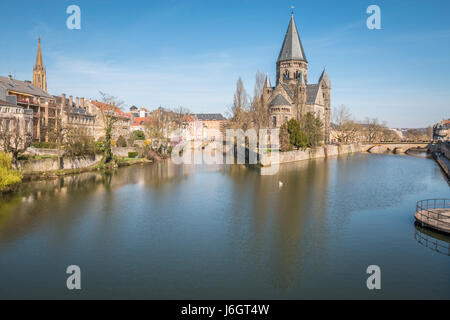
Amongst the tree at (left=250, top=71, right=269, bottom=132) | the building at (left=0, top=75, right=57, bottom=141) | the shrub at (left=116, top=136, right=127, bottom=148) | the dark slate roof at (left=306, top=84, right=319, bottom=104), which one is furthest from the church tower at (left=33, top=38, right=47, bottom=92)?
the dark slate roof at (left=306, top=84, right=319, bottom=104)

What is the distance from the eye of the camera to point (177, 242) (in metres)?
16.7

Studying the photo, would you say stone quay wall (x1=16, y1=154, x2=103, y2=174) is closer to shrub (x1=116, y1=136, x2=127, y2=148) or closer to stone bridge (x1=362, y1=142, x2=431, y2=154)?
shrub (x1=116, y1=136, x2=127, y2=148)

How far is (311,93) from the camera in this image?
3179 inches

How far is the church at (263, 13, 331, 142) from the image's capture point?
7250cm

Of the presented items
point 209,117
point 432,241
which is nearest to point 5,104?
point 432,241

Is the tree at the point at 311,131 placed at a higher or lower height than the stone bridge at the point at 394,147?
higher

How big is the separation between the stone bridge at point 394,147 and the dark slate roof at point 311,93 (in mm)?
22048

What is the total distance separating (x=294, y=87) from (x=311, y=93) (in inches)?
243

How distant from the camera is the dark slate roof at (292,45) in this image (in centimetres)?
8194

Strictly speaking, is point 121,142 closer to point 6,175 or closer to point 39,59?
point 6,175

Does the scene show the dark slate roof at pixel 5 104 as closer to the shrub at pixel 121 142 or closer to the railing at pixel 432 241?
the shrub at pixel 121 142

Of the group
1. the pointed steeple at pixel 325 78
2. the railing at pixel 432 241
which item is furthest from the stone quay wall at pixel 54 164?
the pointed steeple at pixel 325 78

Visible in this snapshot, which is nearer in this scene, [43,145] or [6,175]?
[6,175]
